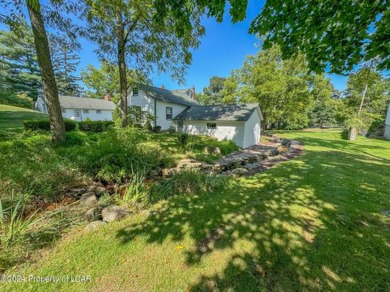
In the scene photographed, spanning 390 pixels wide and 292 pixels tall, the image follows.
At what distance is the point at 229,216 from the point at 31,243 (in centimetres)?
357

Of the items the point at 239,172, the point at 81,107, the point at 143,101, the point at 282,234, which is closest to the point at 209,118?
the point at 143,101

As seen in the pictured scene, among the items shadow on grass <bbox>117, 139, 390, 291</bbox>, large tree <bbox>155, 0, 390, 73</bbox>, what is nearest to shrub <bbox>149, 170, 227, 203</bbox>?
shadow on grass <bbox>117, 139, 390, 291</bbox>

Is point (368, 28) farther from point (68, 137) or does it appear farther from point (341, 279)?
point (68, 137)

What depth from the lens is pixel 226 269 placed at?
2455 mm

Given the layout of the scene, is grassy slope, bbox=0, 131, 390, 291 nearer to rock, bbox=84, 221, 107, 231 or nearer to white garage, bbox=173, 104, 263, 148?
rock, bbox=84, 221, 107, 231

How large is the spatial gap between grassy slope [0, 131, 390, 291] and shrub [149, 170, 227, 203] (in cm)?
40

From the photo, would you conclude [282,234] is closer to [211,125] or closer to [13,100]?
[211,125]

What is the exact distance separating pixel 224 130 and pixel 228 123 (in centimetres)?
71

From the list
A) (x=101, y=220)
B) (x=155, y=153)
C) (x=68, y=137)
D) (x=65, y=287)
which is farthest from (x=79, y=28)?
(x=65, y=287)

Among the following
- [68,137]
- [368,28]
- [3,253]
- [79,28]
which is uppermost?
[79,28]

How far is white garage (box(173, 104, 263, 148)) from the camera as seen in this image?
1361 cm

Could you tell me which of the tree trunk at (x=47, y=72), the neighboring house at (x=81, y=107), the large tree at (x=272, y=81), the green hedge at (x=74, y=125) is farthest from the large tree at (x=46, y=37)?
the neighboring house at (x=81, y=107)

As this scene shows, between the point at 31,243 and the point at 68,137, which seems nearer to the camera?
the point at 31,243

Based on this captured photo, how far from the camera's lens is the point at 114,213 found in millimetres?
3715
